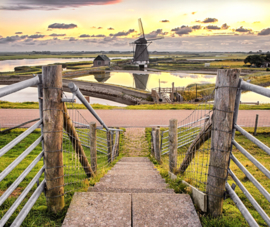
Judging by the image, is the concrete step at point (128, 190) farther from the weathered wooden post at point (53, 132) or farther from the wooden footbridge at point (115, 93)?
the wooden footbridge at point (115, 93)

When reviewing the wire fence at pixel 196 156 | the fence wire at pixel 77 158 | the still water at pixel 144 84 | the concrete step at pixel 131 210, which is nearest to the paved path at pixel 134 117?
the fence wire at pixel 77 158

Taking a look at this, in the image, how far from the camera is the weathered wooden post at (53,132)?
7.46 feet

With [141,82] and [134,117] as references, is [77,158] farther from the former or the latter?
[141,82]

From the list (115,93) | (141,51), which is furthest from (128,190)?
(141,51)

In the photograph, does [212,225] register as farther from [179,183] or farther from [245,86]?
[245,86]

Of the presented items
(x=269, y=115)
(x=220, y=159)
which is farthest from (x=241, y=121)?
(x=220, y=159)

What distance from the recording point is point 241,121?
11.9 metres

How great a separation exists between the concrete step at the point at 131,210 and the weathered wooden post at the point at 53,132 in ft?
0.80

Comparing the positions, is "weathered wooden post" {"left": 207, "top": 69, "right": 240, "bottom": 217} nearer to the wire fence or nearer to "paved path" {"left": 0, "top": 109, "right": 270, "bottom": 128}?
the wire fence

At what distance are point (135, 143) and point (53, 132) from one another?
7500 mm

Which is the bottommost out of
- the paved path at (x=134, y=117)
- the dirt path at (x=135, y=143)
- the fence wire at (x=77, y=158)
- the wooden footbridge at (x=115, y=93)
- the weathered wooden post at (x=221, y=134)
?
the wooden footbridge at (x=115, y=93)

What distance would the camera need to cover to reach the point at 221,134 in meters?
2.37

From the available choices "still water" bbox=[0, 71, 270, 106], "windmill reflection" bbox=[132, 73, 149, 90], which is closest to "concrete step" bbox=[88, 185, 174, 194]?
"still water" bbox=[0, 71, 270, 106]

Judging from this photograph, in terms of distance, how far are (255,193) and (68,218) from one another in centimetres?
346
